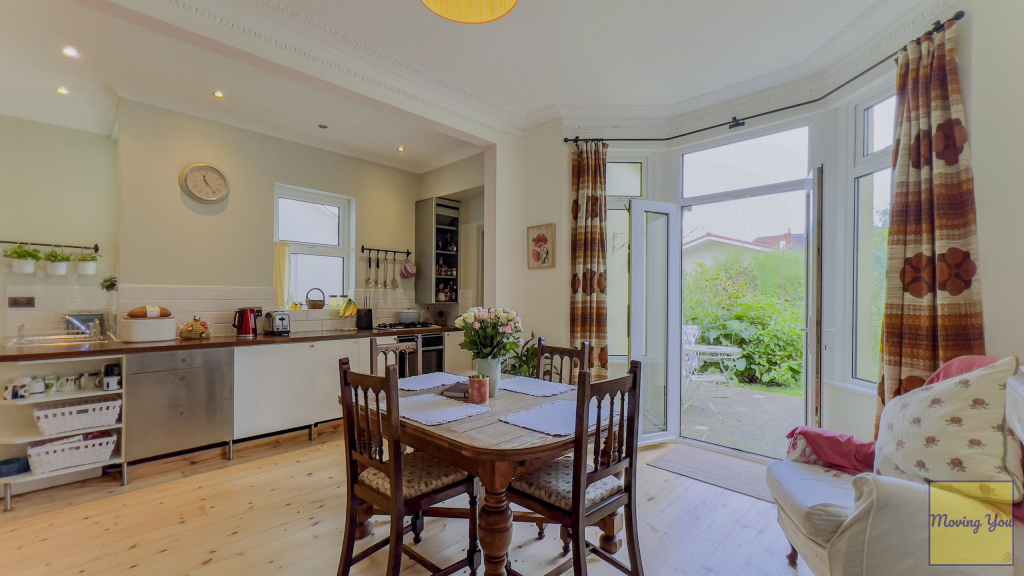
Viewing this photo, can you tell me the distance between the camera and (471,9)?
5.31ft

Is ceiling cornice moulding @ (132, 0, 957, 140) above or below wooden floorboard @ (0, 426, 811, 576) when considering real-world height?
above

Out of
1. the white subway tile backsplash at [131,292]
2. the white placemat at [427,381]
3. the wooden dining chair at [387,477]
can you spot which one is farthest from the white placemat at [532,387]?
the white subway tile backsplash at [131,292]

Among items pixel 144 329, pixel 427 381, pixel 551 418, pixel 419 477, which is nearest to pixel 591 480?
pixel 551 418

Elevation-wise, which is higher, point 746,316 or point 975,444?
point 746,316

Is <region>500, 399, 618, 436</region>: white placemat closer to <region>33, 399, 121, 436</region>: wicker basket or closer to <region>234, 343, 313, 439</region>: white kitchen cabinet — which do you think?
<region>234, 343, 313, 439</region>: white kitchen cabinet

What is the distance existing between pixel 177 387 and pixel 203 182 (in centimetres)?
169

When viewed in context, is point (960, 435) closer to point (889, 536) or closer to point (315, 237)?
point (889, 536)

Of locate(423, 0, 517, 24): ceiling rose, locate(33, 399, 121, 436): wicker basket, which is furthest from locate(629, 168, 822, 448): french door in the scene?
locate(33, 399, 121, 436): wicker basket

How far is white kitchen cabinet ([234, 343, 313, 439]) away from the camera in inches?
130

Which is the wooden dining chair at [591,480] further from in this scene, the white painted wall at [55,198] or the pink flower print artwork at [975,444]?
the white painted wall at [55,198]

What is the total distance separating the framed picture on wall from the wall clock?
2.69 meters

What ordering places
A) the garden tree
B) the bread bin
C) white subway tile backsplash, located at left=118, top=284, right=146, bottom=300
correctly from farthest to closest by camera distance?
1. the garden tree
2. white subway tile backsplash, located at left=118, top=284, right=146, bottom=300
3. the bread bin

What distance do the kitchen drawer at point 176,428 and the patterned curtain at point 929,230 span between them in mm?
4208

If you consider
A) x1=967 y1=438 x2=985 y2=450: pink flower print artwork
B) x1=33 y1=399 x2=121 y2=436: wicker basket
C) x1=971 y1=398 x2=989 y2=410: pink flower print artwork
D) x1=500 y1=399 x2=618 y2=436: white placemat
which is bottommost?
x1=33 y1=399 x2=121 y2=436: wicker basket
